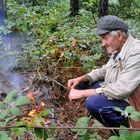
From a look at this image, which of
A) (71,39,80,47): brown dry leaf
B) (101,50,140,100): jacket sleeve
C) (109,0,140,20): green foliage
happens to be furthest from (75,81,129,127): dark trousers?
(109,0,140,20): green foliage

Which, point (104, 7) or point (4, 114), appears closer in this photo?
point (4, 114)

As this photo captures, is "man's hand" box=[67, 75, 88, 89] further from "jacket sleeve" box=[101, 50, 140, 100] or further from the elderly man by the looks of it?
"jacket sleeve" box=[101, 50, 140, 100]

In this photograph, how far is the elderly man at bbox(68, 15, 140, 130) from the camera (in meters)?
3.40

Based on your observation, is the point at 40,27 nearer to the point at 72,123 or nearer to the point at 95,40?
the point at 95,40

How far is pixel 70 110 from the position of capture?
191 inches

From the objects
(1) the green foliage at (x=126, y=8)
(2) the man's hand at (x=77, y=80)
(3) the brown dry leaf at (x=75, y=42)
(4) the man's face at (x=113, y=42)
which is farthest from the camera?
(1) the green foliage at (x=126, y=8)

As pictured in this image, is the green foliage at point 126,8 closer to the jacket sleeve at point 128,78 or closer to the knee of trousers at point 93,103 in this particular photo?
the knee of trousers at point 93,103

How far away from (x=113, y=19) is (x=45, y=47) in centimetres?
291

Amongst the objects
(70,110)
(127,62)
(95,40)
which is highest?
(127,62)

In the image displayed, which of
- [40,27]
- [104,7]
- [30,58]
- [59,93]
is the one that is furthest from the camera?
[104,7]

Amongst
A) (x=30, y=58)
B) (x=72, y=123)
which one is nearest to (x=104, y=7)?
(x=30, y=58)

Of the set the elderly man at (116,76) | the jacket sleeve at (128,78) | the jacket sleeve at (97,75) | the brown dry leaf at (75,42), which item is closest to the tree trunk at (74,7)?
the brown dry leaf at (75,42)

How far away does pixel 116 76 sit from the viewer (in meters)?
3.66

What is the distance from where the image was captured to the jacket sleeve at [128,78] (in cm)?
338
